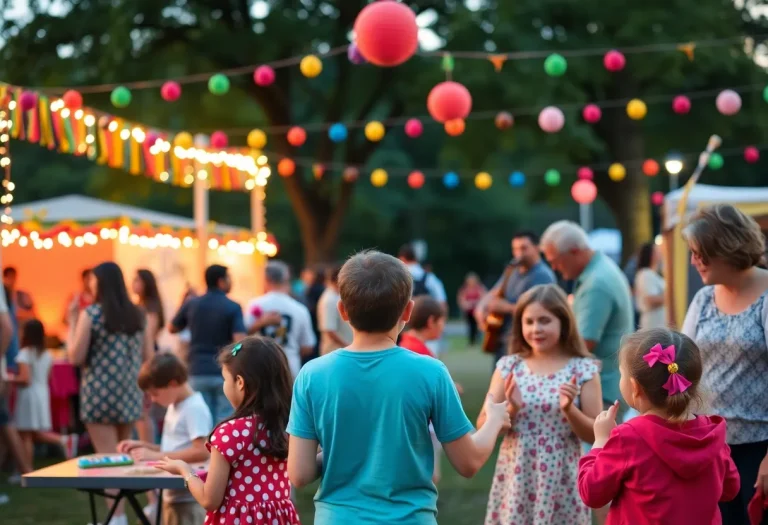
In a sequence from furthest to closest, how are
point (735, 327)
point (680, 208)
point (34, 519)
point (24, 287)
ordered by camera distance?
point (24, 287) < point (680, 208) < point (34, 519) < point (735, 327)

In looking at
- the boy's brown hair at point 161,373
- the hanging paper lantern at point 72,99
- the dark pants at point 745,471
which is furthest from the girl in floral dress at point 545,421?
the hanging paper lantern at point 72,99

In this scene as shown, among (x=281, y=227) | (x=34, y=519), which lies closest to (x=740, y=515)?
(x=34, y=519)

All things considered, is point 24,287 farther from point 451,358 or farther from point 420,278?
point 451,358

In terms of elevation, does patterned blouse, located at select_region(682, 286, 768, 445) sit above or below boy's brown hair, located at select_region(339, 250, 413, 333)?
below

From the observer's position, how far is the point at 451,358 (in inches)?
Result: 941

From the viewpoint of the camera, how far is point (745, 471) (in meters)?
4.03

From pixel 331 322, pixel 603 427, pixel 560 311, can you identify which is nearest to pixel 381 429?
pixel 603 427

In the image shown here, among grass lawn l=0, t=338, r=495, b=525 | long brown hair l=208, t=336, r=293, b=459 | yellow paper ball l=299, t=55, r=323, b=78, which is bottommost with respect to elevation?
grass lawn l=0, t=338, r=495, b=525

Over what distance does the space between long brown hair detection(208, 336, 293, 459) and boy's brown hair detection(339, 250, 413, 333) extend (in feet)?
3.09

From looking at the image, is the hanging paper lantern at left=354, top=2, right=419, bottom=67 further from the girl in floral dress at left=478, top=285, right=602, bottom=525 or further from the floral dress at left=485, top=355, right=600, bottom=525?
the floral dress at left=485, top=355, right=600, bottom=525

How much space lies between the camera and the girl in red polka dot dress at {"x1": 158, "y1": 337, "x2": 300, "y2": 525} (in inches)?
155

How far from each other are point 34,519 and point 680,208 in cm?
592

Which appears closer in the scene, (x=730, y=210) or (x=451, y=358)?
(x=730, y=210)

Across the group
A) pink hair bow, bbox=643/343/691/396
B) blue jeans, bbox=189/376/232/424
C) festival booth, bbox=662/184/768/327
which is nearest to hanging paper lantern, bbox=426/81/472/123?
festival booth, bbox=662/184/768/327
